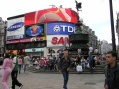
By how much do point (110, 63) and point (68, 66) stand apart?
5.44m

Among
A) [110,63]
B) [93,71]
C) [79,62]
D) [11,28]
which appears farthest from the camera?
[11,28]

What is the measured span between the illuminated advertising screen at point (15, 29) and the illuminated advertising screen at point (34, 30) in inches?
93.6

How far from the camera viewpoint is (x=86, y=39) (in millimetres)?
27953

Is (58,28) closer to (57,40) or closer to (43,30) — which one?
(57,40)

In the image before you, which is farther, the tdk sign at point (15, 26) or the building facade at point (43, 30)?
the tdk sign at point (15, 26)

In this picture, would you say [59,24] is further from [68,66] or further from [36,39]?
[68,66]

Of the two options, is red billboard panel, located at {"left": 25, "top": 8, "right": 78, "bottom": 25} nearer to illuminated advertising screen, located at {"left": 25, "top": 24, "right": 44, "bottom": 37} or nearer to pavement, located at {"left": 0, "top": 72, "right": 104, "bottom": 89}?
illuminated advertising screen, located at {"left": 25, "top": 24, "right": 44, "bottom": 37}

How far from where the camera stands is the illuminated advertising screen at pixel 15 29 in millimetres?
77312

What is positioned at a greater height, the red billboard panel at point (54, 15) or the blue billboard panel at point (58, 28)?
the red billboard panel at point (54, 15)

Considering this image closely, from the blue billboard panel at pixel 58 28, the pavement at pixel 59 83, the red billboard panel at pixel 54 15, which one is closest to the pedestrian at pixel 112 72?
the pavement at pixel 59 83

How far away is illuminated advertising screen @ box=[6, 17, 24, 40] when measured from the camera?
77.3 metres

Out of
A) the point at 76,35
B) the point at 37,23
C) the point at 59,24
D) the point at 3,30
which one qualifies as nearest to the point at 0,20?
the point at 3,30

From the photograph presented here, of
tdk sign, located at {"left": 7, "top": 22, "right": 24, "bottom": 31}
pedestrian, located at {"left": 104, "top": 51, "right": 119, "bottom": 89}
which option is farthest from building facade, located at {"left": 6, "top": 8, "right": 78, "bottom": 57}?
pedestrian, located at {"left": 104, "top": 51, "right": 119, "bottom": 89}

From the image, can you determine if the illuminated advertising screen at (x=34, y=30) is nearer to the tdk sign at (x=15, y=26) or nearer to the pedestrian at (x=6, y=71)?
the tdk sign at (x=15, y=26)
